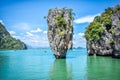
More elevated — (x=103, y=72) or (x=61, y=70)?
(x=61, y=70)

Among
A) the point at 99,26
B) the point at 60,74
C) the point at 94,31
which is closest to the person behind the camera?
the point at 60,74

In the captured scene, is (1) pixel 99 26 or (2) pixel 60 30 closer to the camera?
(2) pixel 60 30

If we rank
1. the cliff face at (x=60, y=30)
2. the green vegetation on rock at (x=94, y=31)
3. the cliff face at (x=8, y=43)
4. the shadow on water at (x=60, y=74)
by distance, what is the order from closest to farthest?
1. the shadow on water at (x=60, y=74)
2. the cliff face at (x=60, y=30)
3. the green vegetation on rock at (x=94, y=31)
4. the cliff face at (x=8, y=43)

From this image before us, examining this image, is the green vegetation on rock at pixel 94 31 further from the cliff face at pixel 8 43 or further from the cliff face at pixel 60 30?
the cliff face at pixel 8 43

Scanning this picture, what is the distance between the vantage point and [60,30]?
1766 inches

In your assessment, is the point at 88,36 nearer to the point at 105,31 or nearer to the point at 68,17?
the point at 105,31

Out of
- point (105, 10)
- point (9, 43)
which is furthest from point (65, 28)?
point (9, 43)

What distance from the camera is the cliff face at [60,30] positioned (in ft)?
146

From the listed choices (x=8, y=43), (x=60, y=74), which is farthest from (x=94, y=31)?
(x=8, y=43)

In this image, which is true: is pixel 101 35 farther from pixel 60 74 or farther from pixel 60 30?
pixel 60 74

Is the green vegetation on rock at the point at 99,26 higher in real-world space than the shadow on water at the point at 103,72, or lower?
higher

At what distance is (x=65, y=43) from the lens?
148ft

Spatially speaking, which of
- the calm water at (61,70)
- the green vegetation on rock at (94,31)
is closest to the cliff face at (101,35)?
the green vegetation on rock at (94,31)

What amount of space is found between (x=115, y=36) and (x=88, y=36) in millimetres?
15495
